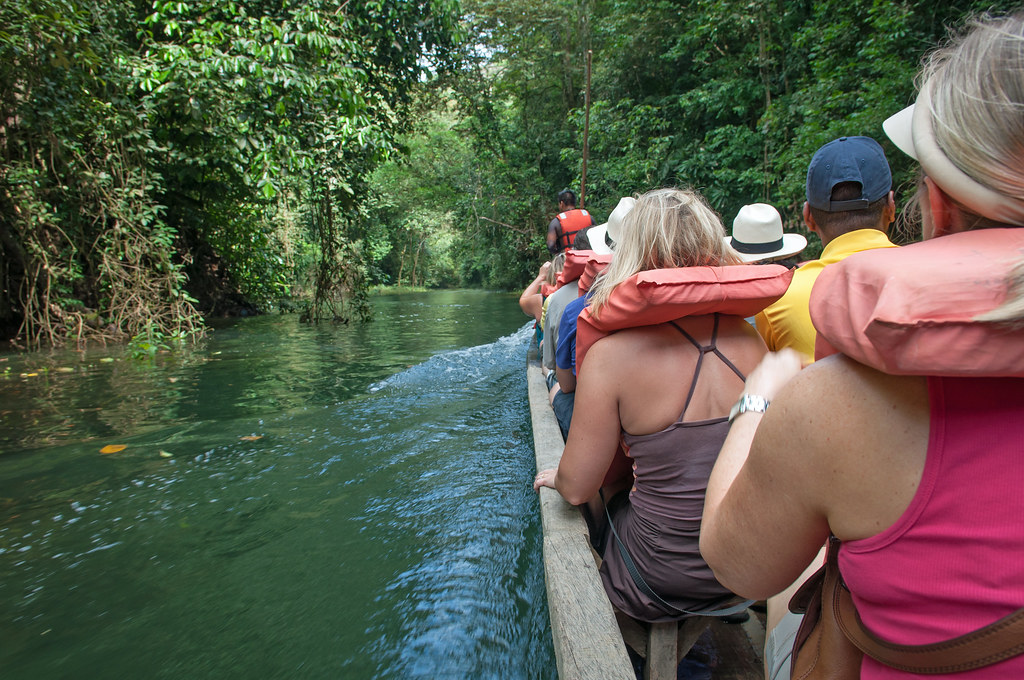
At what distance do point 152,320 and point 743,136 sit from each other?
10090 mm

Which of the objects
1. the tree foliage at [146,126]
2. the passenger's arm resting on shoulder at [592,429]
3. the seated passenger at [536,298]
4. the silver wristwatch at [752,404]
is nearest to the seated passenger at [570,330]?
the passenger's arm resting on shoulder at [592,429]

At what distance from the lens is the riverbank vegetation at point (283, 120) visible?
6969 mm

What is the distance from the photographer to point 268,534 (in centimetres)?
316

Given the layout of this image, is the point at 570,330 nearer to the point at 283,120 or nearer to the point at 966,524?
the point at 966,524

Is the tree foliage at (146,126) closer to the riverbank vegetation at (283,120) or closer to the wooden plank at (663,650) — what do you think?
the riverbank vegetation at (283,120)

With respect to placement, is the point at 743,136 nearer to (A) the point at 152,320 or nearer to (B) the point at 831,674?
(A) the point at 152,320

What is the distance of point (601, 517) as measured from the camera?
235cm

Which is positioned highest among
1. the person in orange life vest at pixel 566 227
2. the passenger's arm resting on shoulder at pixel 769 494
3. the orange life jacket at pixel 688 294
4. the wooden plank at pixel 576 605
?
the person in orange life vest at pixel 566 227

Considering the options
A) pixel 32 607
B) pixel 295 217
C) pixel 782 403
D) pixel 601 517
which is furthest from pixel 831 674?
pixel 295 217

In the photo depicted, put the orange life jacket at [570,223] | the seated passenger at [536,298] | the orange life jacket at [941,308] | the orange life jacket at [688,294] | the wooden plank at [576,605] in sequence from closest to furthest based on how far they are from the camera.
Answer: the orange life jacket at [941,308] < the wooden plank at [576,605] < the orange life jacket at [688,294] < the seated passenger at [536,298] < the orange life jacket at [570,223]

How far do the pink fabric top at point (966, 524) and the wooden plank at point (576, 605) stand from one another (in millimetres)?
869

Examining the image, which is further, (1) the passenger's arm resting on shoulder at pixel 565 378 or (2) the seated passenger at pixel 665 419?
(1) the passenger's arm resting on shoulder at pixel 565 378

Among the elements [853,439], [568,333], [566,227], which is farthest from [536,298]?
[853,439]

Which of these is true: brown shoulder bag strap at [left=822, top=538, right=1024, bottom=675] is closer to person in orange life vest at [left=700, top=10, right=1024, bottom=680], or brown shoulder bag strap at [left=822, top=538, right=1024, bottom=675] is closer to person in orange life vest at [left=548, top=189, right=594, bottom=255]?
person in orange life vest at [left=700, top=10, right=1024, bottom=680]
